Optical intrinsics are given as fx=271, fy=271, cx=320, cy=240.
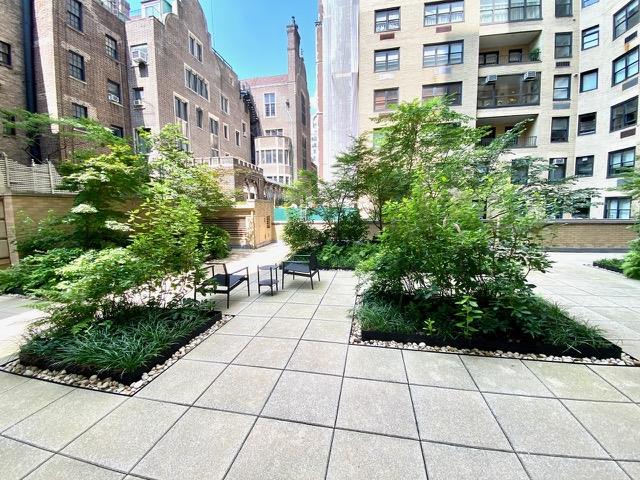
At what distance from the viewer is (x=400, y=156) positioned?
370 inches

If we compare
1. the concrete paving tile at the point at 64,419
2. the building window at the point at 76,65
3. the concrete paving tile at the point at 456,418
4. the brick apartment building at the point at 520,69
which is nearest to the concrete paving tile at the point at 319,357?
the concrete paving tile at the point at 456,418

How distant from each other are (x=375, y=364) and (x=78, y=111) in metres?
19.2

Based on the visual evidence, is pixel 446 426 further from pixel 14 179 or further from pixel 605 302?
pixel 14 179

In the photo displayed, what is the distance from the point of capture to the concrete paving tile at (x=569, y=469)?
1789 millimetres

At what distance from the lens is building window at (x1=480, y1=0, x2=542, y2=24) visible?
16.3 m

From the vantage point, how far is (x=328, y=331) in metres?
4.12

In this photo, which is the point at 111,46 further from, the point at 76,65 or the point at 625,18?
the point at 625,18

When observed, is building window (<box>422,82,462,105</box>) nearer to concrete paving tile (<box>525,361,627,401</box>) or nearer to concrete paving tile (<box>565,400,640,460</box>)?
concrete paving tile (<box>525,361,627,401</box>)

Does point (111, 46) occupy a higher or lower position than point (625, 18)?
lower

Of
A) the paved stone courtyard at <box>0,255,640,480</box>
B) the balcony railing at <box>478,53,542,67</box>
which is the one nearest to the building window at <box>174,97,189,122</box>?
the balcony railing at <box>478,53,542,67</box>

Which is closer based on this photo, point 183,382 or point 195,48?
point 183,382

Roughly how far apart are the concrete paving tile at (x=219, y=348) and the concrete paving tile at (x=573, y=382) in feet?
11.6

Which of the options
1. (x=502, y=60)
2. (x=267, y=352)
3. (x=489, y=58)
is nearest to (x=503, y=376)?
(x=267, y=352)

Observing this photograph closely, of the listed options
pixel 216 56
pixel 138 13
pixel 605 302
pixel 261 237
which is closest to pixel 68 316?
pixel 605 302
